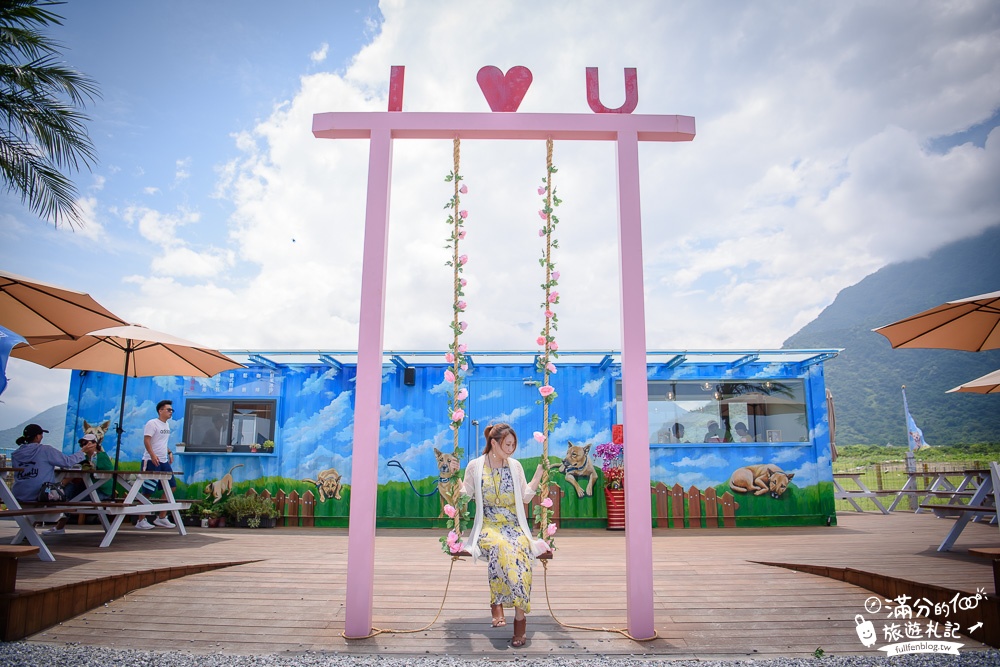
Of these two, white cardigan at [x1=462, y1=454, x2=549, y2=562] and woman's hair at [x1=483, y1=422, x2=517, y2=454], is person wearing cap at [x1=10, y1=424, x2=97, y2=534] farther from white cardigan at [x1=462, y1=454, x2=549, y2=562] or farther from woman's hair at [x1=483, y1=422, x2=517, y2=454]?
woman's hair at [x1=483, y1=422, x2=517, y2=454]

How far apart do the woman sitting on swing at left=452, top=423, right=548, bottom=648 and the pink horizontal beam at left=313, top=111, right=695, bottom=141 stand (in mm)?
2209

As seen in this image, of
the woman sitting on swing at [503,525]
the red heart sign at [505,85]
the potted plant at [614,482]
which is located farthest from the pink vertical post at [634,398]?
the potted plant at [614,482]

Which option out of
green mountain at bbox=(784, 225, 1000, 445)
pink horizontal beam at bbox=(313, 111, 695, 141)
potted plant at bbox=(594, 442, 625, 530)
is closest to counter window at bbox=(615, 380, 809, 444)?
potted plant at bbox=(594, 442, 625, 530)

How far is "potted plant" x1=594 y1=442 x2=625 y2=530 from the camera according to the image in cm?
866

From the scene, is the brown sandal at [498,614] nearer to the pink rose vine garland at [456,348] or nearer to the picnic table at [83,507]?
the pink rose vine garland at [456,348]

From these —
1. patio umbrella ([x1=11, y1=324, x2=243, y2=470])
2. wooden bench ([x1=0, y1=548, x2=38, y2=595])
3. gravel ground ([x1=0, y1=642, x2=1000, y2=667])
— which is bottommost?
gravel ground ([x1=0, y1=642, x2=1000, y2=667])

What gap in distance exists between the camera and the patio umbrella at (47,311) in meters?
5.17

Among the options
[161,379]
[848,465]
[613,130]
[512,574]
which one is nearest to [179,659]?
[512,574]

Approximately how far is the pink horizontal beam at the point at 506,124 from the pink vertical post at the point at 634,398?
0.44 ft

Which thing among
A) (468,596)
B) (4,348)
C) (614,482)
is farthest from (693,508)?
(4,348)

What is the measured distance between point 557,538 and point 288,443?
4842 mm

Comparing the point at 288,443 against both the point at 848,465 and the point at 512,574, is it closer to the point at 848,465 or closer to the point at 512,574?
the point at 512,574

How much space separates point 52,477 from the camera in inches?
261

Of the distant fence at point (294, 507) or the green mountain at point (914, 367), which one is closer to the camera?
the distant fence at point (294, 507)
